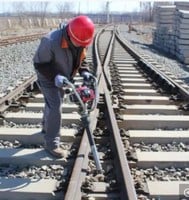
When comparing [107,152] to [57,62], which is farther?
[107,152]

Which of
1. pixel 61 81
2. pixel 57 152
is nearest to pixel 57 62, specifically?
Answer: pixel 61 81

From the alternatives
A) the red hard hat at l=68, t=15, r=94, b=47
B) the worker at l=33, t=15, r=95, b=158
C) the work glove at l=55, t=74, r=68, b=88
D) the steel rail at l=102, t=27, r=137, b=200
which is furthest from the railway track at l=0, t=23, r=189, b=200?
the red hard hat at l=68, t=15, r=94, b=47

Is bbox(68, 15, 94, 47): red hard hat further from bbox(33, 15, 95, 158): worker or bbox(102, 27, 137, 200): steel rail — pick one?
bbox(102, 27, 137, 200): steel rail

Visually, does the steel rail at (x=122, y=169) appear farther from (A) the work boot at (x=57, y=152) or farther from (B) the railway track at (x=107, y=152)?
(A) the work boot at (x=57, y=152)

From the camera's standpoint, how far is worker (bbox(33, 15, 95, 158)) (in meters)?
4.71

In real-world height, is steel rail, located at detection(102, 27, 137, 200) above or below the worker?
below

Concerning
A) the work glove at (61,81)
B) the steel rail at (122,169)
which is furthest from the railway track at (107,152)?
the work glove at (61,81)

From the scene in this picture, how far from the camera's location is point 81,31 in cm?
468

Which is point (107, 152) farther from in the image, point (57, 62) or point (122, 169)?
point (57, 62)

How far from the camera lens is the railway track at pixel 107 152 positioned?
428cm

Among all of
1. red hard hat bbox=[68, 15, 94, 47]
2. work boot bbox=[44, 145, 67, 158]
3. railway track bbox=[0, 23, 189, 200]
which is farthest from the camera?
work boot bbox=[44, 145, 67, 158]

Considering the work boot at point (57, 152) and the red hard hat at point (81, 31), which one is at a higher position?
the red hard hat at point (81, 31)

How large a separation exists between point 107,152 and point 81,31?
140 cm

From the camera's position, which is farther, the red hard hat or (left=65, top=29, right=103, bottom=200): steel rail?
the red hard hat
